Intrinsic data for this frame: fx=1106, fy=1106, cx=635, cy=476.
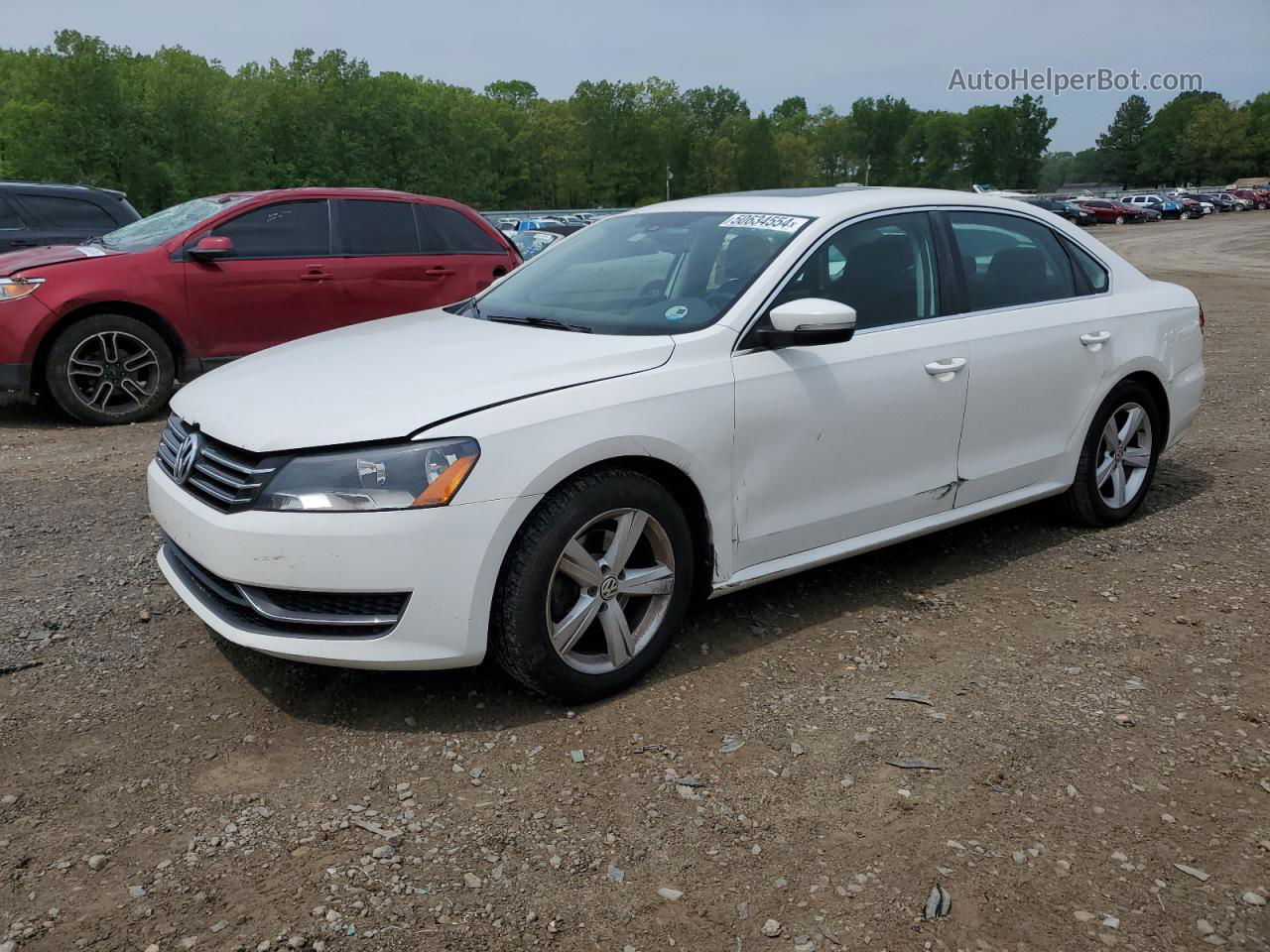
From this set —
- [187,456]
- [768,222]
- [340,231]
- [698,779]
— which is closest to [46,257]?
[340,231]

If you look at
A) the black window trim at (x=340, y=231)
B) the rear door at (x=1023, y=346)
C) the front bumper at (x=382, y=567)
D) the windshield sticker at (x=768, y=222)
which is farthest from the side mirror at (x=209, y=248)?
the rear door at (x=1023, y=346)

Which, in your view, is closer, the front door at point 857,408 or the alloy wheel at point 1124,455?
the front door at point 857,408

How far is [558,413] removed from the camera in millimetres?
3287

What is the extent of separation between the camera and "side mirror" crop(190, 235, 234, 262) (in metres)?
7.71

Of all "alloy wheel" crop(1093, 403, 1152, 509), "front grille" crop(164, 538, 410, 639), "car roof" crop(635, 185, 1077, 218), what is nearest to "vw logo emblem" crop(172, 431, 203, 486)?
"front grille" crop(164, 538, 410, 639)

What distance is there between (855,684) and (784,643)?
385 mm

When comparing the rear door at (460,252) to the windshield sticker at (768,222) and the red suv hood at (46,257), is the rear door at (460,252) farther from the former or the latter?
the windshield sticker at (768,222)

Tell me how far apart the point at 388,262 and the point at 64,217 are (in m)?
4.41

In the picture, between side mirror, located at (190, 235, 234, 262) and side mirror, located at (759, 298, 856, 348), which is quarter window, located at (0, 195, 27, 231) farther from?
side mirror, located at (759, 298, 856, 348)

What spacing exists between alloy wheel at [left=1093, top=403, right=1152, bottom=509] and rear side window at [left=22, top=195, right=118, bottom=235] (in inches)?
386

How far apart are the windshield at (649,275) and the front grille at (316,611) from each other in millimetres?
1278

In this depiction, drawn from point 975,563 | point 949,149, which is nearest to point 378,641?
point 975,563

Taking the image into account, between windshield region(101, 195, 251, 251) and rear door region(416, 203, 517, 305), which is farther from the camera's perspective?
rear door region(416, 203, 517, 305)

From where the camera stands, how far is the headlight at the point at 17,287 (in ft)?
23.4
